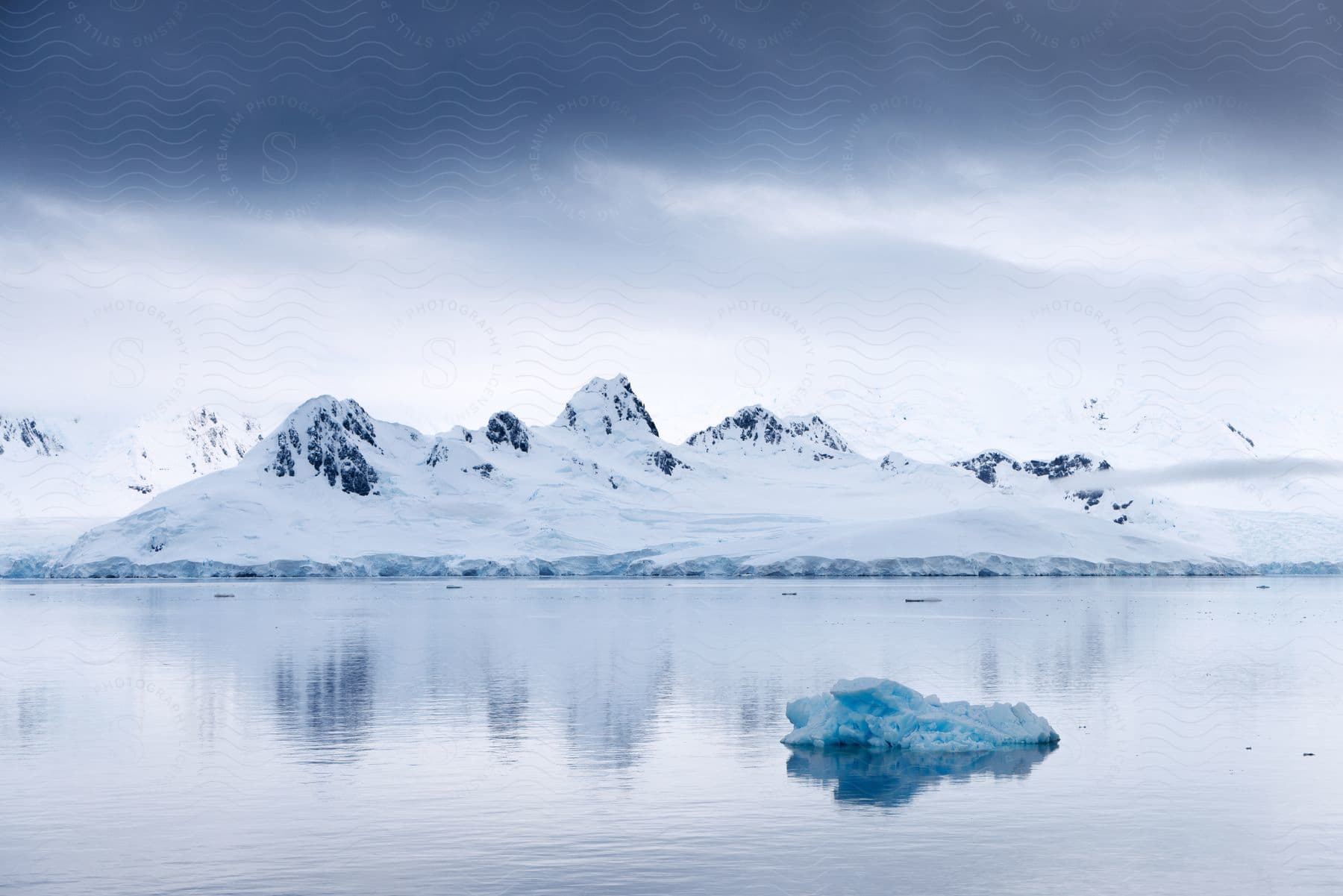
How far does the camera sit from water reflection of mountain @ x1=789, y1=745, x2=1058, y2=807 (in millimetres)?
24016

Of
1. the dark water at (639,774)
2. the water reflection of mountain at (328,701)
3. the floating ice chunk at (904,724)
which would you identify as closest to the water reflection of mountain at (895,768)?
the dark water at (639,774)

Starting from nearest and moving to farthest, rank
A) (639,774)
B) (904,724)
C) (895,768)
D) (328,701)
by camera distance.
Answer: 1. (639,774)
2. (895,768)
3. (904,724)
4. (328,701)

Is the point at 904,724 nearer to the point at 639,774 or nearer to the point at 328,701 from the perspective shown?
the point at 639,774

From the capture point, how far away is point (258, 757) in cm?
2797

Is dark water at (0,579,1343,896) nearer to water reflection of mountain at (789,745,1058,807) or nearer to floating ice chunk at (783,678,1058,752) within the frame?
water reflection of mountain at (789,745,1058,807)

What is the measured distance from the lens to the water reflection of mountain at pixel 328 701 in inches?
1209

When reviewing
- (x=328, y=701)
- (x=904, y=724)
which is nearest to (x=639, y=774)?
(x=904, y=724)

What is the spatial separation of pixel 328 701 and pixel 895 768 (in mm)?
17865

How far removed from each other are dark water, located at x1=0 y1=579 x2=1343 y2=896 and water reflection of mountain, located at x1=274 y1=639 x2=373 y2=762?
181mm

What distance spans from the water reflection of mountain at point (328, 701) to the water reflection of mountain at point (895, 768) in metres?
9.29

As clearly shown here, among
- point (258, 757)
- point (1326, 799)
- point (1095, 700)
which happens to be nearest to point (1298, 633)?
point (1095, 700)

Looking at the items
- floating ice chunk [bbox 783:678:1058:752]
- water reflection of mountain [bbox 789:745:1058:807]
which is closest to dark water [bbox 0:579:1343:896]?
water reflection of mountain [bbox 789:745:1058:807]

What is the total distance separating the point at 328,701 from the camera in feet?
125

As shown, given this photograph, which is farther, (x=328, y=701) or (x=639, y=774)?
(x=328, y=701)
